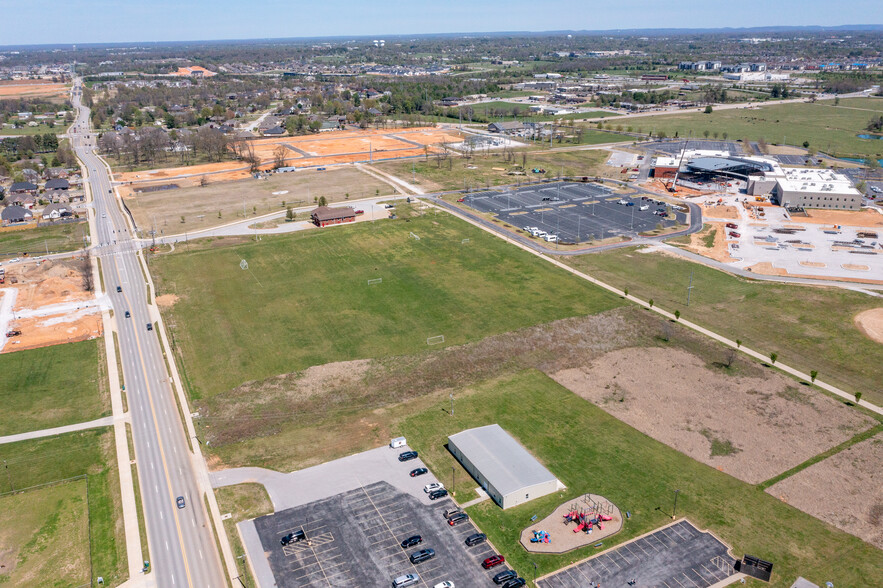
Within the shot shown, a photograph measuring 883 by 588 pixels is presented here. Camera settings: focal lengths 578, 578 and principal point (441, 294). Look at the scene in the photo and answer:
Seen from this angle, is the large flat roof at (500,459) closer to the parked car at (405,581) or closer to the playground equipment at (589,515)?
the playground equipment at (589,515)

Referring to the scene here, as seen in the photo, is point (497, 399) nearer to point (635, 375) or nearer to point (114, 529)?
point (635, 375)

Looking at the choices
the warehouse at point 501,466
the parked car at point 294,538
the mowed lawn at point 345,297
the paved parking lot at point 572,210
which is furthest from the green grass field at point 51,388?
the paved parking lot at point 572,210

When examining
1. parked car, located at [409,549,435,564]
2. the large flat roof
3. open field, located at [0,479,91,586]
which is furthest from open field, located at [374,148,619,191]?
parked car, located at [409,549,435,564]

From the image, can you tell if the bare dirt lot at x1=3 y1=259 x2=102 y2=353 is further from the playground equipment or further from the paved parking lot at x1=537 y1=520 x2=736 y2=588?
the paved parking lot at x1=537 y1=520 x2=736 y2=588

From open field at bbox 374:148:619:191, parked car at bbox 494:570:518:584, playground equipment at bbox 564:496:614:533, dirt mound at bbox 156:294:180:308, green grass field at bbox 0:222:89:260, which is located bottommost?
parked car at bbox 494:570:518:584

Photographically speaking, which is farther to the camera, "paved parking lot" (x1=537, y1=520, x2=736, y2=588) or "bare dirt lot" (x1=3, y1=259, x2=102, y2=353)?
"bare dirt lot" (x1=3, y1=259, x2=102, y2=353)

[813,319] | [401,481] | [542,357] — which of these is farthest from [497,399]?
[813,319]

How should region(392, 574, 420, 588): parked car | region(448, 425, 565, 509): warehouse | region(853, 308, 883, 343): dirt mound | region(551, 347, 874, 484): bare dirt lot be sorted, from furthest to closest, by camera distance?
1. region(853, 308, 883, 343): dirt mound
2. region(551, 347, 874, 484): bare dirt lot
3. region(448, 425, 565, 509): warehouse
4. region(392, 574, 420, 588): parked car

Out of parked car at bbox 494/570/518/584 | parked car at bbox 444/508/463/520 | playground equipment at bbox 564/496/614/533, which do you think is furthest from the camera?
parked car at bbox 444/508/463/520
